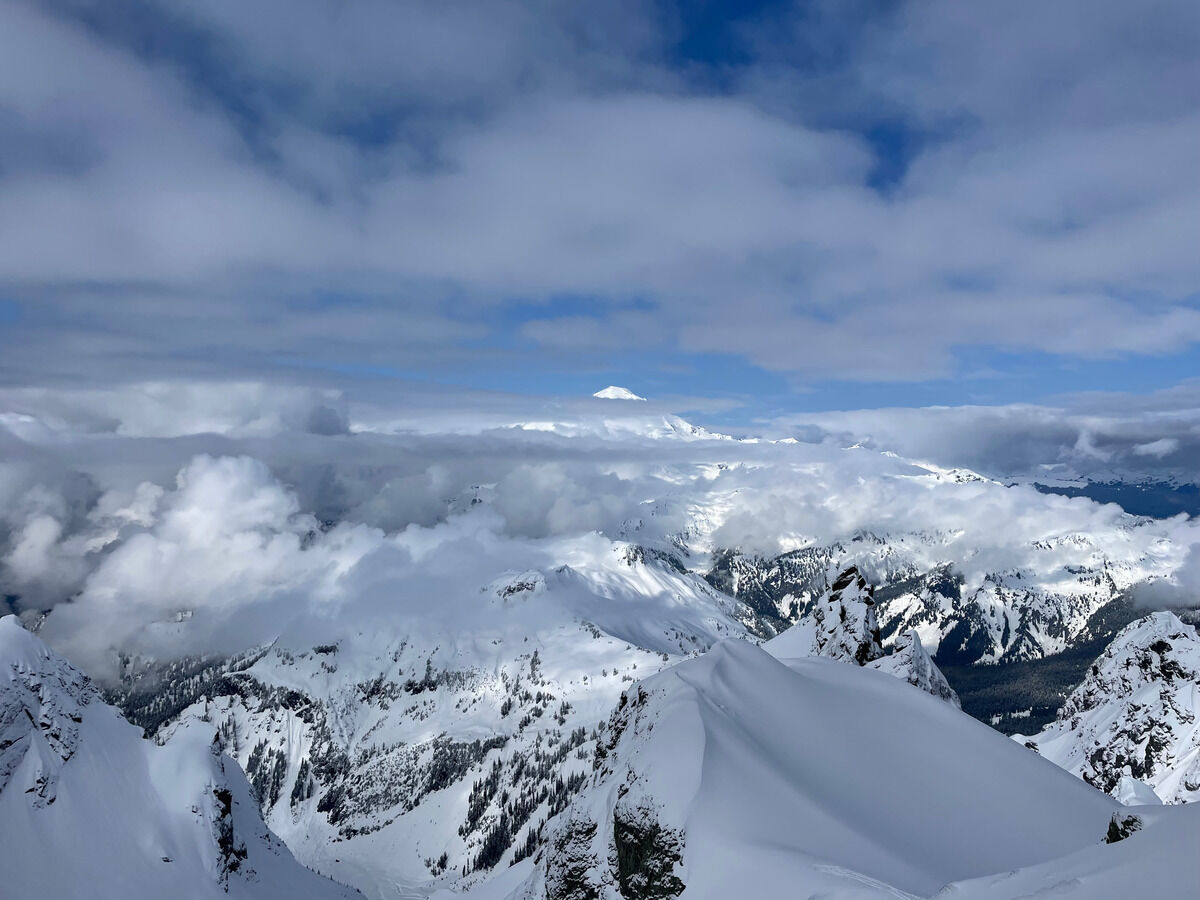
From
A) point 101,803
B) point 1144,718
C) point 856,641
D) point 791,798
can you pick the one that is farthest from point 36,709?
point 1144,718

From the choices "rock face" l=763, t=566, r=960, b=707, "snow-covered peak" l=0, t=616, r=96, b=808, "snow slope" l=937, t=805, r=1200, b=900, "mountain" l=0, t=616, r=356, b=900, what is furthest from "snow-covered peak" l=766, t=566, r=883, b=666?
"snow-covered peak" l=0, t=616, r=96, b=808

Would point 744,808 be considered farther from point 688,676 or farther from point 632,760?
point 688,676

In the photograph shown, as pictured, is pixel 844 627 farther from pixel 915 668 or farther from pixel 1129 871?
pixel 1129 871

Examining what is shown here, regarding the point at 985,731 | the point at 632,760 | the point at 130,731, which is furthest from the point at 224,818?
the point at 985,731

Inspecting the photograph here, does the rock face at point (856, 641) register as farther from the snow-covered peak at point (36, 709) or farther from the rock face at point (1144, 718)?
the snow-covered peak at point (36, 709)

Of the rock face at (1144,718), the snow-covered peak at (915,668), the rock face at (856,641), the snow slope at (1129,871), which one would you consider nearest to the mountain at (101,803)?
the rock face at (856,641)

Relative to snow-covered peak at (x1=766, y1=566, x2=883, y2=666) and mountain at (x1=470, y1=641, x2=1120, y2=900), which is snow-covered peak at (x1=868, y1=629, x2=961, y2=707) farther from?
mountain at (x1=470, y1=641, x2=1120, y2=900)

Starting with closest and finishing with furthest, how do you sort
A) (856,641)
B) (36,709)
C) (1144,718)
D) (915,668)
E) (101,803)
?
1. (915,668)
2. (101,803)
3. (36,709)
4. (856,641)
5. (1144,718)
